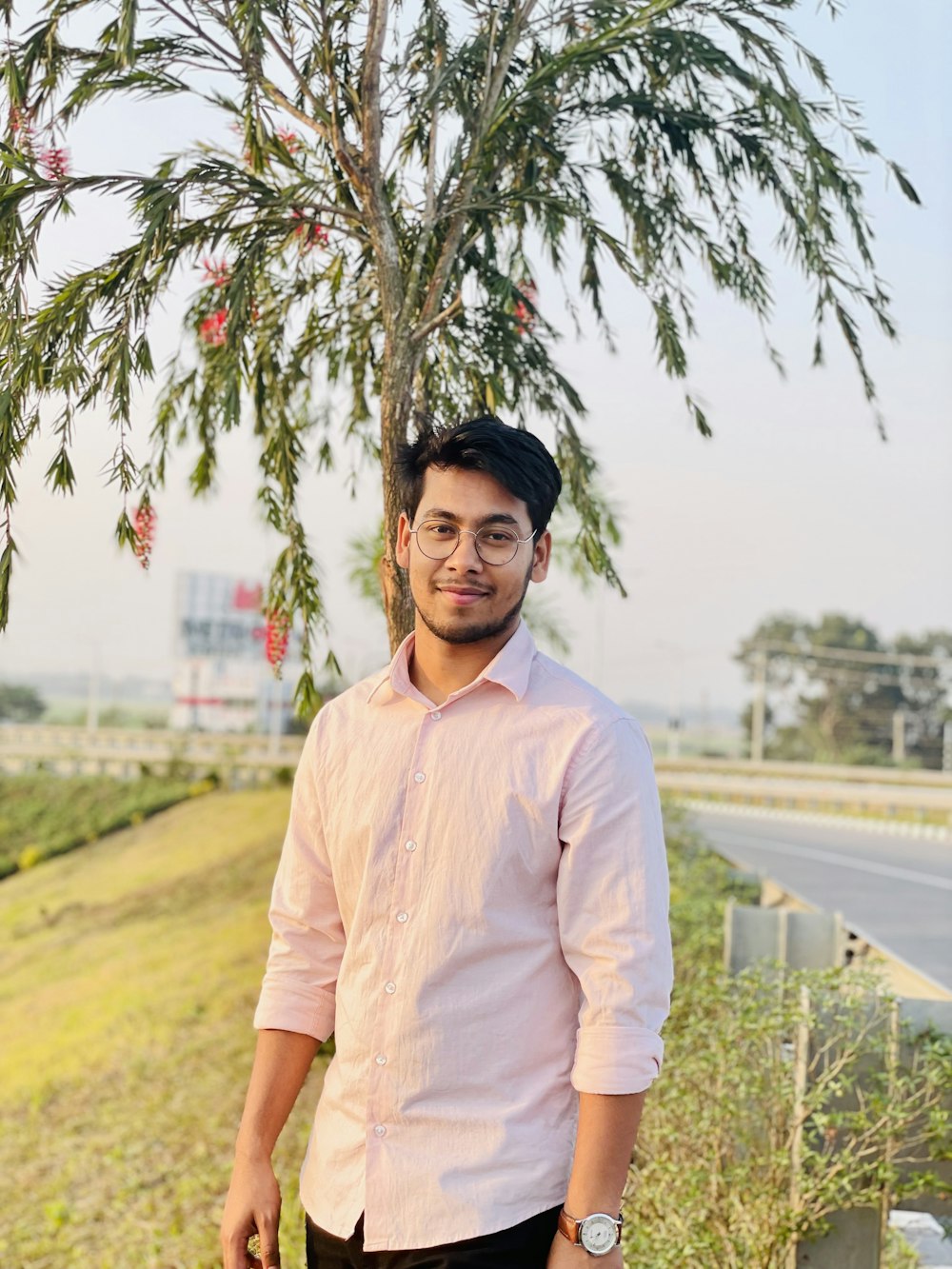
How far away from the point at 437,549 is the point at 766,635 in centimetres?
3473

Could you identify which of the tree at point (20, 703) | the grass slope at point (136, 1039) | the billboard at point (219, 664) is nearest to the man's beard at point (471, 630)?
the grass slope at point (136, 1039)

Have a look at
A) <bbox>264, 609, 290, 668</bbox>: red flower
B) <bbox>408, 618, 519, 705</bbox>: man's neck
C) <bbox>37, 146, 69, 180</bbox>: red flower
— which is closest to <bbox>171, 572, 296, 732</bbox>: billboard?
<bbox>264, 609, 290, 668</bbox>: red flower

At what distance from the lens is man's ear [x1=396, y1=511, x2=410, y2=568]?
1.67 meters

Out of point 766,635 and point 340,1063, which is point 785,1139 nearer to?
point 340,1063

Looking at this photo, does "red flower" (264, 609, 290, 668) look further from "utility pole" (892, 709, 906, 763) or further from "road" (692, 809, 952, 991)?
"utility pole" (892, 709, 906, 763)

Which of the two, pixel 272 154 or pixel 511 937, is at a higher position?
pixel 272 154

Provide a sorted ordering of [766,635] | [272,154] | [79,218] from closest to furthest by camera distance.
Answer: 1. [79,218]
2. [272,154]
3. [766,635]

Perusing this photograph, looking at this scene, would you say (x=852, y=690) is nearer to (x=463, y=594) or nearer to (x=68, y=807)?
(x=68, y=807)

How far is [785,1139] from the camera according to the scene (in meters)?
2.89

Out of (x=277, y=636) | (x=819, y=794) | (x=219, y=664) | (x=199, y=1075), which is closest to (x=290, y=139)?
(x=277, y=636)

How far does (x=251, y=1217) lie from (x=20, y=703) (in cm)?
3112

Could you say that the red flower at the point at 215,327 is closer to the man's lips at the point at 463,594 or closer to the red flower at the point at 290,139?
the red flower at the point at 290,139

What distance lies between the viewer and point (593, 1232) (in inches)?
55.7

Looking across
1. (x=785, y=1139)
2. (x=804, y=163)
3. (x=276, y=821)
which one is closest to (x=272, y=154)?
(x=804, y=163)
